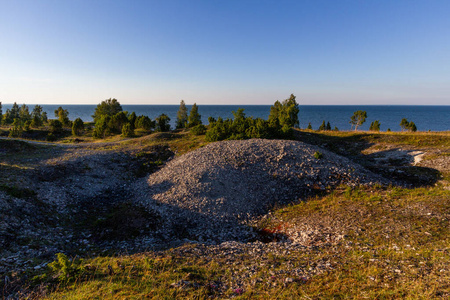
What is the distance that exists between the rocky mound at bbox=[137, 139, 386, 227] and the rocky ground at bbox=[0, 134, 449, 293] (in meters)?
0.11

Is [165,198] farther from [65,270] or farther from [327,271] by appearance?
[327,271]

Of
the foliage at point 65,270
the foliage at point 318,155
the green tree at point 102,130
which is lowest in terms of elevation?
the foliage at point 65,270

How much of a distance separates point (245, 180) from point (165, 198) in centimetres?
882

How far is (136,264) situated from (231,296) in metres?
5.16

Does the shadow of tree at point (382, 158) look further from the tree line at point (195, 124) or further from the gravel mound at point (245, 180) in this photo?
the tree line at point (195, 124)

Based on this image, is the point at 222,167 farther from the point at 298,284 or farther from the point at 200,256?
the point at 298,284

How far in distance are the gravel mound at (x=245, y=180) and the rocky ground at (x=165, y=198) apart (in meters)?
0.11

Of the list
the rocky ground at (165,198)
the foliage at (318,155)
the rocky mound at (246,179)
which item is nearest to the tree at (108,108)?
the rocky ground at (165,198)

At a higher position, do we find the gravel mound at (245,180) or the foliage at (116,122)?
the foliage at (116,122)

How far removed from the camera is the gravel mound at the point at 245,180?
19000mm

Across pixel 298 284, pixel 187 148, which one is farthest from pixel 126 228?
pixel 187 148

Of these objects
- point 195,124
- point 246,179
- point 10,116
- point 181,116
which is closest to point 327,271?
point 246,179

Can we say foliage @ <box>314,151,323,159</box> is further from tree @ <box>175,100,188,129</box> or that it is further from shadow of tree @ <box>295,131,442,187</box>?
tree @ <box>175,100,188,129</box>

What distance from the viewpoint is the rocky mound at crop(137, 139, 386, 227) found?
62.8 ft
